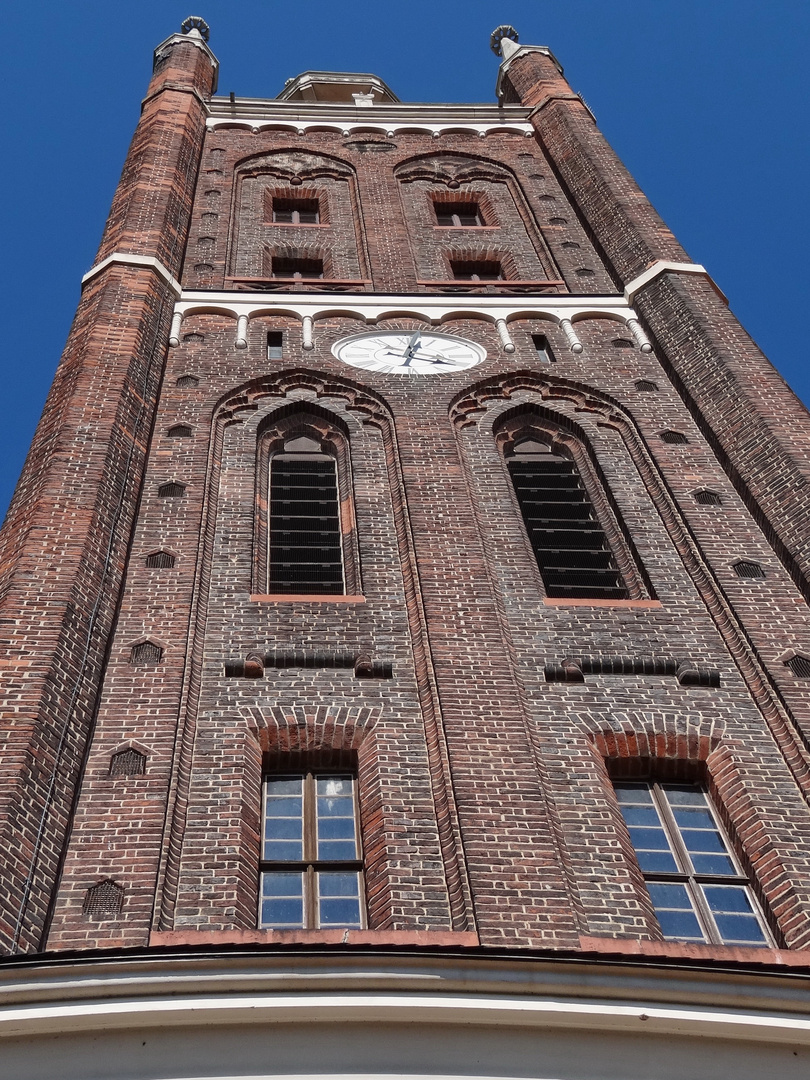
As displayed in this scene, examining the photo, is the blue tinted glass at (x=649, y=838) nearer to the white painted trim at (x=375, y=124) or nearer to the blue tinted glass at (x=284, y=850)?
the blue tinted glass at (x=284, y=850)

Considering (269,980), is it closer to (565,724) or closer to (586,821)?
(586,821)

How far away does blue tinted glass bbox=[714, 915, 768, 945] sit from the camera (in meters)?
10.9

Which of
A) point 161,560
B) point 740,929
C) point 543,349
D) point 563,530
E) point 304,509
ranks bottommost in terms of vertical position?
point 740,929

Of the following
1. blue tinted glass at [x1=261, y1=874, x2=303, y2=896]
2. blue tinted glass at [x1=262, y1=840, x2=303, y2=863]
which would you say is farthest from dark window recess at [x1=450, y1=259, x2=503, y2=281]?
blue tinted glass at [x1=261, y1=874, x2=303, y2=896]

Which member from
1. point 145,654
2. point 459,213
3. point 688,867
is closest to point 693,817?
point 688,867

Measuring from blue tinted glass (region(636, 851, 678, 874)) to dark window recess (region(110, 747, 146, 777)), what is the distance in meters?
4.03

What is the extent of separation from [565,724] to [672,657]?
1.55 m

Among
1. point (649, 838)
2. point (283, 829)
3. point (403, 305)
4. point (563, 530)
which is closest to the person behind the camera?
point (283, 829)

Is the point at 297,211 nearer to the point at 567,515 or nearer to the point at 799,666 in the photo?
the point at 567,515

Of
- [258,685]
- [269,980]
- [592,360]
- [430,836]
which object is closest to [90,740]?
[258,685]

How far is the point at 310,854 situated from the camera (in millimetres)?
11562

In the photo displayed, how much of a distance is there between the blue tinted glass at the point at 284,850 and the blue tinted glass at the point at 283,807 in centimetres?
37

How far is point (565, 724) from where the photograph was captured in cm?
1282

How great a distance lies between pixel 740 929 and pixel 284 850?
354 centimetres
